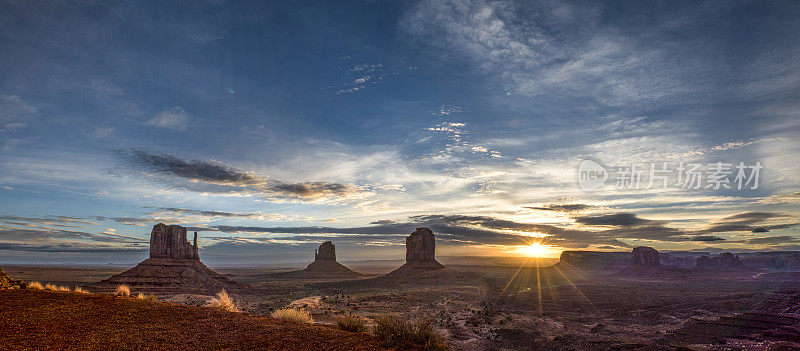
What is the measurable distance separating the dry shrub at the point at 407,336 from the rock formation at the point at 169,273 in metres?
54.8

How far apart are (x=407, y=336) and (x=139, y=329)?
8307 millimetres

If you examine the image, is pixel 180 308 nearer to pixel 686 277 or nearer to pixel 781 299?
pixel 781 299

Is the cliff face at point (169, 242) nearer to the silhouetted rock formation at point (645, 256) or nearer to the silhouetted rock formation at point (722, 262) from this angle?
the silhouetted rock formation at point (645, 256)

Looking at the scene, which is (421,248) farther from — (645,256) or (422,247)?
(645,256)

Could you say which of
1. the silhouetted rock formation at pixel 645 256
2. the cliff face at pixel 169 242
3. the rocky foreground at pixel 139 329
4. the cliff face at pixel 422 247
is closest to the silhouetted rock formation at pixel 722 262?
the silhouetted rock formation at pixel 645 256

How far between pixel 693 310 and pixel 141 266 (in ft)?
273

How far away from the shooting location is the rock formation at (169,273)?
180 feet

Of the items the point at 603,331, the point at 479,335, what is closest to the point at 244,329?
the point at 479,335

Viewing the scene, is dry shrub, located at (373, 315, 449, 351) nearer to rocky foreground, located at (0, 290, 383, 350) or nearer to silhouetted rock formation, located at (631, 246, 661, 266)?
rocky foreground, located at (0, 290, 383, 350)

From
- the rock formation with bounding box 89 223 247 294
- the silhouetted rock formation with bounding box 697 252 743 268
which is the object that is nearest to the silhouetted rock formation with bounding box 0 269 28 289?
the rock formation with bounding box 89 223 247 294

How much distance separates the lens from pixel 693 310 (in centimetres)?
A: 3397

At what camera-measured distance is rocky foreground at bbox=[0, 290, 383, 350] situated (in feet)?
29.3

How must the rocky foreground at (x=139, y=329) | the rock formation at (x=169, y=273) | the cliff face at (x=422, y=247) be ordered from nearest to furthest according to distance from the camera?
the rocky foreground at (x=139, y=329) → the rock formation at (x=169, y=273) → the cliff face at (x=422, y=247)

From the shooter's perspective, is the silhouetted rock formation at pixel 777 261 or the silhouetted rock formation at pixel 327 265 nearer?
the silhouetted rock formation at pixel 327 265
